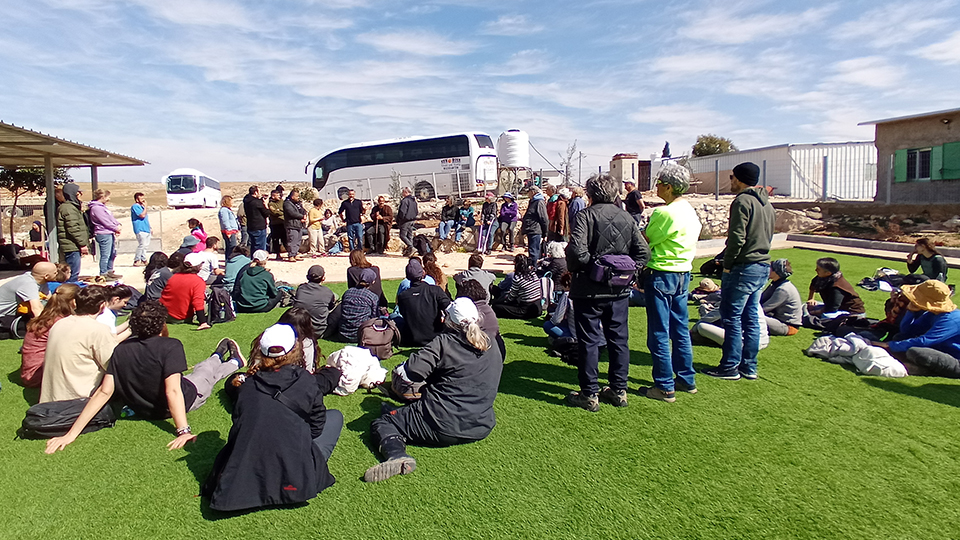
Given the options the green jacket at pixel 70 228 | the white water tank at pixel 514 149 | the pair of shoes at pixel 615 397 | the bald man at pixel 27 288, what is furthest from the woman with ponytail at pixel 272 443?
the white water tank at pixel 514 149

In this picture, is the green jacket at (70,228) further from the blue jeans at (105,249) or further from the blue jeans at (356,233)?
the blue jeans at (356,233)

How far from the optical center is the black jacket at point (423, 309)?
5773mm

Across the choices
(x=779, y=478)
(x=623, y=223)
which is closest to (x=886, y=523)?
(x=779, y=478)

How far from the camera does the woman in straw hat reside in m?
4.65

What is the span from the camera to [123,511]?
3031mm

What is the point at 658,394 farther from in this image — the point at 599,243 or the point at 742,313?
the point at 599,243

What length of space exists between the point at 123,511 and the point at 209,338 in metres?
3.72

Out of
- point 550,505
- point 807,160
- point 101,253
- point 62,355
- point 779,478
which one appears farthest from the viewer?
point 807,160

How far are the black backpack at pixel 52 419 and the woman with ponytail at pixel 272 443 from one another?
1494 mm

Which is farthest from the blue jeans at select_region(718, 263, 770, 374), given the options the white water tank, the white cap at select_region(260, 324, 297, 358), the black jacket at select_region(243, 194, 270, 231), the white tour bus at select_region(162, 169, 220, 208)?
the white tour bus at select_region(162, 169, 220, 208)

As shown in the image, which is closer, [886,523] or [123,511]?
[886,523]

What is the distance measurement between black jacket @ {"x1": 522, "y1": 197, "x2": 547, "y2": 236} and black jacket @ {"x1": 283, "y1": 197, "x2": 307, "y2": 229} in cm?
502

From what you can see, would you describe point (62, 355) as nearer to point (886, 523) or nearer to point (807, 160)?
point (886, 523)

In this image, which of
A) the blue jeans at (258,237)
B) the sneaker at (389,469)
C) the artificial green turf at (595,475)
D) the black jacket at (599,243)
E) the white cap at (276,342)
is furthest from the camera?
the blue jeans at (258,237)
